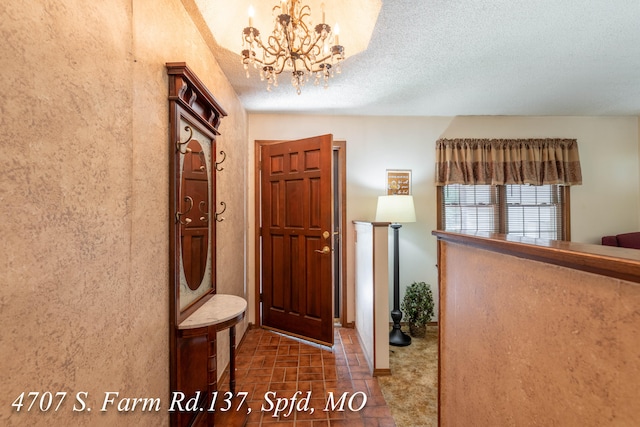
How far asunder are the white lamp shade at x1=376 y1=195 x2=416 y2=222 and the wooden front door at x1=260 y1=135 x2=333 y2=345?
0.63 meters

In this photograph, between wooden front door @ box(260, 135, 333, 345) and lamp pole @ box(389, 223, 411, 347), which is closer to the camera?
wooden front door @ box(260, 135, 333, 345)

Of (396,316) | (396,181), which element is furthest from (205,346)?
(396,181)

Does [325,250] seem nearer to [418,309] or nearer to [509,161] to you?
[418,309]

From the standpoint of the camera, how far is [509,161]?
3455mm

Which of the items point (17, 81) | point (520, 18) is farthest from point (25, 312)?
point (520, 18)

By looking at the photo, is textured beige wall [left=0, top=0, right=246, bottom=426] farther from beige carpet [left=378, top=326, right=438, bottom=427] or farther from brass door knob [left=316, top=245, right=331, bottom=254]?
brass door knob [left=316, top=245, right=331, bottom=254]

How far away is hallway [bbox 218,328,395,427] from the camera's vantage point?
1.85 metres

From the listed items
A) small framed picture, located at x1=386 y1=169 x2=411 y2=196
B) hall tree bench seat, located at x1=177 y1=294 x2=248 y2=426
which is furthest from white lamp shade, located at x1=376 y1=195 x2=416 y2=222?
hall tree bench seat, located at x1=177 y1=294 x2=248 y2=426

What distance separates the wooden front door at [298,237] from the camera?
2785mm

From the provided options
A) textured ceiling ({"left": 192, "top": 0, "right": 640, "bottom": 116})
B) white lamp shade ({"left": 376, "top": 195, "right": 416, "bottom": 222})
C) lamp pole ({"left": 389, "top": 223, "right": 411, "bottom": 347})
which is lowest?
lamp pole ({"left": 389, "top": 223, "right": 411, "bottom": 347})

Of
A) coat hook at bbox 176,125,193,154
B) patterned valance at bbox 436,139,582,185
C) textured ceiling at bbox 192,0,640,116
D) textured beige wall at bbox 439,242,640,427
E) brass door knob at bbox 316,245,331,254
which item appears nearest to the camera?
textured beige wall at bbox 439,242,640,427

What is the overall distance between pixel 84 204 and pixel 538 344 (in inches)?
55.0

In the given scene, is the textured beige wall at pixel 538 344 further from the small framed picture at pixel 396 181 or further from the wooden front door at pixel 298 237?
the small framed picture at pixel 396 181

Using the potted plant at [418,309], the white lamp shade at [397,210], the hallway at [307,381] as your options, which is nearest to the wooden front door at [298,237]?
the hallway at [307,381]
